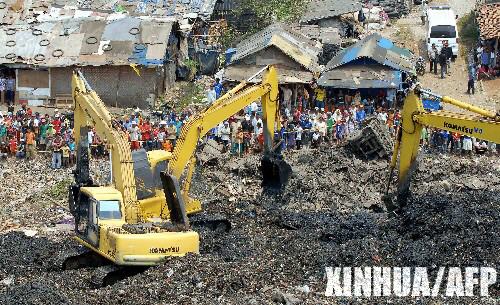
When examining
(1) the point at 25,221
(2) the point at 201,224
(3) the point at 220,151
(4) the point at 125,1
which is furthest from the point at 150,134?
(4) the point at 125,1

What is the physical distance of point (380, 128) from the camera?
29812 millimetres

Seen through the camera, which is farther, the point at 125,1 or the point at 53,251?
the point at 125,1

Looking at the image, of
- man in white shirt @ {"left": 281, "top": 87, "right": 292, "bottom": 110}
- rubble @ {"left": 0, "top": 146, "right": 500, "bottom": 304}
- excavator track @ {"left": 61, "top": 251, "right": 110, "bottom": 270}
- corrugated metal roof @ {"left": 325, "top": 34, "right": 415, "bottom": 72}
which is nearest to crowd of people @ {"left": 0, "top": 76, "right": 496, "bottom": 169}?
man in white shirt @ {"left": 281, "top": 87, "right": 292, "bottom": 110}

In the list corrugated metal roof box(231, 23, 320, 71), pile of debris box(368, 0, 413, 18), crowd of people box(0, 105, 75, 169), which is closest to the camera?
crowd of people box(0, 105, 75, 169)

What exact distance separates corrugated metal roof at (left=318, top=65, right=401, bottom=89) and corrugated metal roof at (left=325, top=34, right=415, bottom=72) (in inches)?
9.8

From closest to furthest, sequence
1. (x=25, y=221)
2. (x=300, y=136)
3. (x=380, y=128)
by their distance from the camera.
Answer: (x=25, y=221) < (x=380, y=128) < (x=300, y=136)

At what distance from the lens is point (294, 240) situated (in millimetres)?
22531

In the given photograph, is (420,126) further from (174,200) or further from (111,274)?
(111,274)

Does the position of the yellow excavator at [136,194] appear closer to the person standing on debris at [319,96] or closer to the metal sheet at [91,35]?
the person standing on debris at [319,96]

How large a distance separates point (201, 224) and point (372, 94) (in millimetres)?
14538

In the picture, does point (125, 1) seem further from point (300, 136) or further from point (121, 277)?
point (121, 277)

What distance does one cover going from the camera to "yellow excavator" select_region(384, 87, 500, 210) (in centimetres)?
2169

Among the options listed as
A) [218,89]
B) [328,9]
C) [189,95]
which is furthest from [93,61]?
[328,9]

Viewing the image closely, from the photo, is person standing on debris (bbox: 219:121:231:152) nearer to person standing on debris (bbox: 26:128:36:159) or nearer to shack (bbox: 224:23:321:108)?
shack (bbox: 224:23:321:108)
